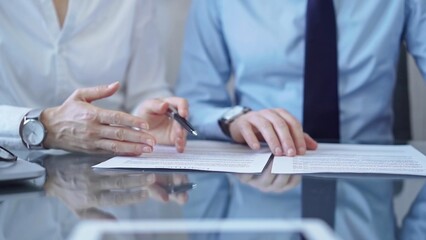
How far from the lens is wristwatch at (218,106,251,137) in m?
1.01

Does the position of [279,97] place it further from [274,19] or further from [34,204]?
[34,204]

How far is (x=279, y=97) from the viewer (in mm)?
1213

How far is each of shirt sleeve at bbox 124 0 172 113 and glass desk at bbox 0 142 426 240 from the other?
1.70 feet

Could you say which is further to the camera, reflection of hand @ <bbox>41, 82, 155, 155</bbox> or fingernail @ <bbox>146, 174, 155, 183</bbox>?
reflection of hand @ <bbox>41, 82, 155, 155</bbox>

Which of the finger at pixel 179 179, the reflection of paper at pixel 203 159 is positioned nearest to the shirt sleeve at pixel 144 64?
the reflection of paper at pixel 203 159

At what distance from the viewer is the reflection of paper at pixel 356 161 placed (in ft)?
2.36

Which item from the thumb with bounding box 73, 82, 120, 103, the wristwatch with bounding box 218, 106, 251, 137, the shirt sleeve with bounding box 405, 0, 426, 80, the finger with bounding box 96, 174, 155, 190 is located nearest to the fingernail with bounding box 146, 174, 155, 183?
the finger with bounding box 96, 174, 155, 190

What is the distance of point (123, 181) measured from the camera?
2.18ft

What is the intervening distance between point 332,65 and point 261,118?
27 centimetres

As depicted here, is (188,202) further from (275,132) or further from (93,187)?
(275,132)

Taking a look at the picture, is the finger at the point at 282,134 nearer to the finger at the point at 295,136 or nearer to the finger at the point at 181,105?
the finger at the point at 295,136

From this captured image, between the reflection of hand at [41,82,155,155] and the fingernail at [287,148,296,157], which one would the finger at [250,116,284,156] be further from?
the reflection of hand at [41,82,155,155]

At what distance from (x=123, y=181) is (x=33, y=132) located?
0.29 m

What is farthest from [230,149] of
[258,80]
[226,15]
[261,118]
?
[226,15]
